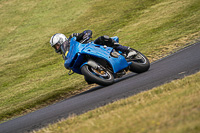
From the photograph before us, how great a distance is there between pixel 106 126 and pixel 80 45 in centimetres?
486

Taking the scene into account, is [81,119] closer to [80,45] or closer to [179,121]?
[179,121]

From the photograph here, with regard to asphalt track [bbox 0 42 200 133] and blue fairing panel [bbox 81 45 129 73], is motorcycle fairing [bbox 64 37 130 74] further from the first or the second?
asphalt track [bbox 0 42 200 133]

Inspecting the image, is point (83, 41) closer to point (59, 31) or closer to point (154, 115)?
point (154, 115)

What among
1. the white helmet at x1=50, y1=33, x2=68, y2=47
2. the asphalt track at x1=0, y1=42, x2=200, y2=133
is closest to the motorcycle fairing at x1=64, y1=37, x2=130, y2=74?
the white helmet at x1=50, y1=33, x2=68, y2=47

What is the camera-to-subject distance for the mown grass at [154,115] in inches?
140

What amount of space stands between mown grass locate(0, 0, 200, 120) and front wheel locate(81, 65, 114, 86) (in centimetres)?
248

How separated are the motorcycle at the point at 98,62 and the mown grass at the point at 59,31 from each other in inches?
85.7

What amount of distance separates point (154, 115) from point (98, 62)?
4936mm

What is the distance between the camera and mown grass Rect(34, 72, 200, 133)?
3568 millimetres

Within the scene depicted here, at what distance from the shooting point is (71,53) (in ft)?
29.7

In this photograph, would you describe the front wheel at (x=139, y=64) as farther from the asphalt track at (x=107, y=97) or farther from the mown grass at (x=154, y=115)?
the mown grass at (x=154, y=115)

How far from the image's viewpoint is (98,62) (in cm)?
898

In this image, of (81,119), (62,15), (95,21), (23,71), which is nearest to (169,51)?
(81,119)

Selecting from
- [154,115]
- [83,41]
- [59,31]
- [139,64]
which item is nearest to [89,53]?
[83,41]
